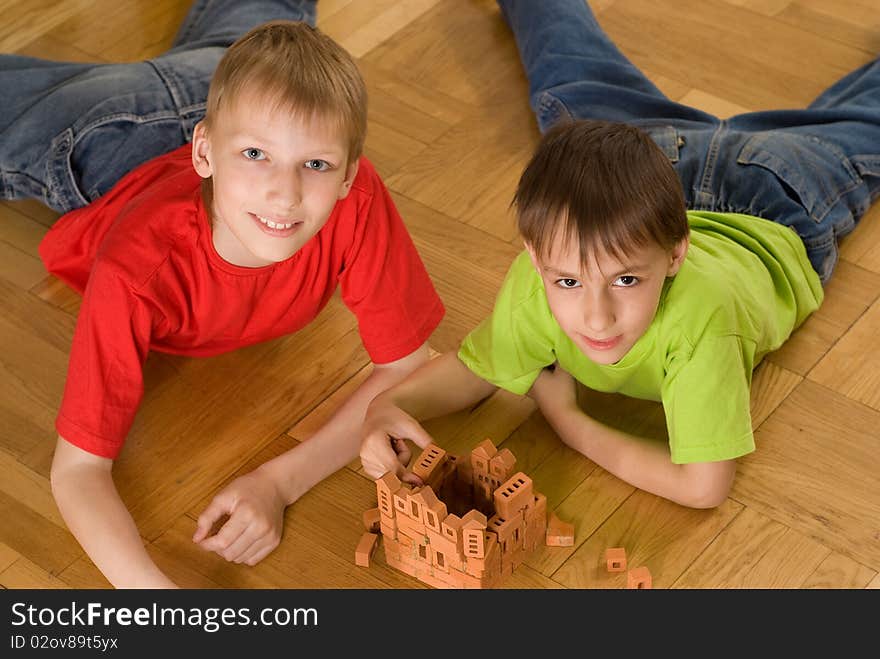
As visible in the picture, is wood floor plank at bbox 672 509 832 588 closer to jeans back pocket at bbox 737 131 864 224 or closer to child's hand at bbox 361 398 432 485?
child's hand at bbox 361 398 432 485

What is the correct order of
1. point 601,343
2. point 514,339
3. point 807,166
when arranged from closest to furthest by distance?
point 601,343
point 514,339
point 807,166

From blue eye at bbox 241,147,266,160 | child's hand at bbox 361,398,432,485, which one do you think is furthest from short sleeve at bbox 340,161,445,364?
blue eye at bbox 241,147,266,160

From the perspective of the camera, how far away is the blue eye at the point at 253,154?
50.8 inches

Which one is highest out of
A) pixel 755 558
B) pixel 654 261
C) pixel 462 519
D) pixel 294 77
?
pixel 294 77

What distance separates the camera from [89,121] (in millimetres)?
1705

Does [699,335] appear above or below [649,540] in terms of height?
above

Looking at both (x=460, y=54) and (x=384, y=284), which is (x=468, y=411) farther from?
(x=460, y=54)

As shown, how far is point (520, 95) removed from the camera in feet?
6.61

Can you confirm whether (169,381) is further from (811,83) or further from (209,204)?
(811,83)

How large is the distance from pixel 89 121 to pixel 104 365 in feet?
1.52

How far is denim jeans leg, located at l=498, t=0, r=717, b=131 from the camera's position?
184cm

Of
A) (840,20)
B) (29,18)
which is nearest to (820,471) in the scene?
(840,20)
